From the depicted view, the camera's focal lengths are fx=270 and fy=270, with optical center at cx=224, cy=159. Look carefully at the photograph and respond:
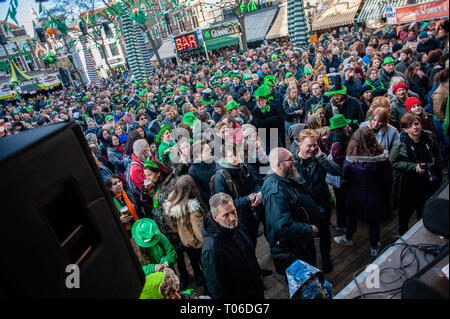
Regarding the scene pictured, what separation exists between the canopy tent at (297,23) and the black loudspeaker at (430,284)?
11.8m

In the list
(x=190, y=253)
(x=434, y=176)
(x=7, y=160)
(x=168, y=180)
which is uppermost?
(x=7, y=160)

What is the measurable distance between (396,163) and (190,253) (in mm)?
2739

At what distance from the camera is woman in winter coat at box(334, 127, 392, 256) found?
293cm

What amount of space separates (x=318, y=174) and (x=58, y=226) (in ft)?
9.32

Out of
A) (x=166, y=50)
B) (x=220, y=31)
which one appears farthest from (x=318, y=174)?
(x=166, y=50)

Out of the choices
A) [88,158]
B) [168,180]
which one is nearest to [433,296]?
[88,158]

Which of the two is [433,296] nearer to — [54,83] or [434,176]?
[434,176]

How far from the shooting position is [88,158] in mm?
1112

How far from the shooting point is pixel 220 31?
20594 millimetres

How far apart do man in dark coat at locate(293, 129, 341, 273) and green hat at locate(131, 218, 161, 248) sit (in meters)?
1.74

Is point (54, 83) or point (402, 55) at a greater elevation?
point (54, 83)

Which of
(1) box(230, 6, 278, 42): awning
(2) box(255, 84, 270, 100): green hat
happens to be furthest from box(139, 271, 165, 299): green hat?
(1) box(230, 6, 278, 42): awning

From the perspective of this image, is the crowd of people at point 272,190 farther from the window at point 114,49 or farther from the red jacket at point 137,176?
the window at point 114,49

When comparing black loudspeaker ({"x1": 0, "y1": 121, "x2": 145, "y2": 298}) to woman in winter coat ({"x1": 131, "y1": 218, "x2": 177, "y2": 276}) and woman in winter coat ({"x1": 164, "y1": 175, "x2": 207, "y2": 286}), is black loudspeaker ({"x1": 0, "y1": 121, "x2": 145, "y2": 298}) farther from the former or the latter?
woman in winter coat ({"x1": 164, "y1": 175, "x2": 207, "y2": 286})
